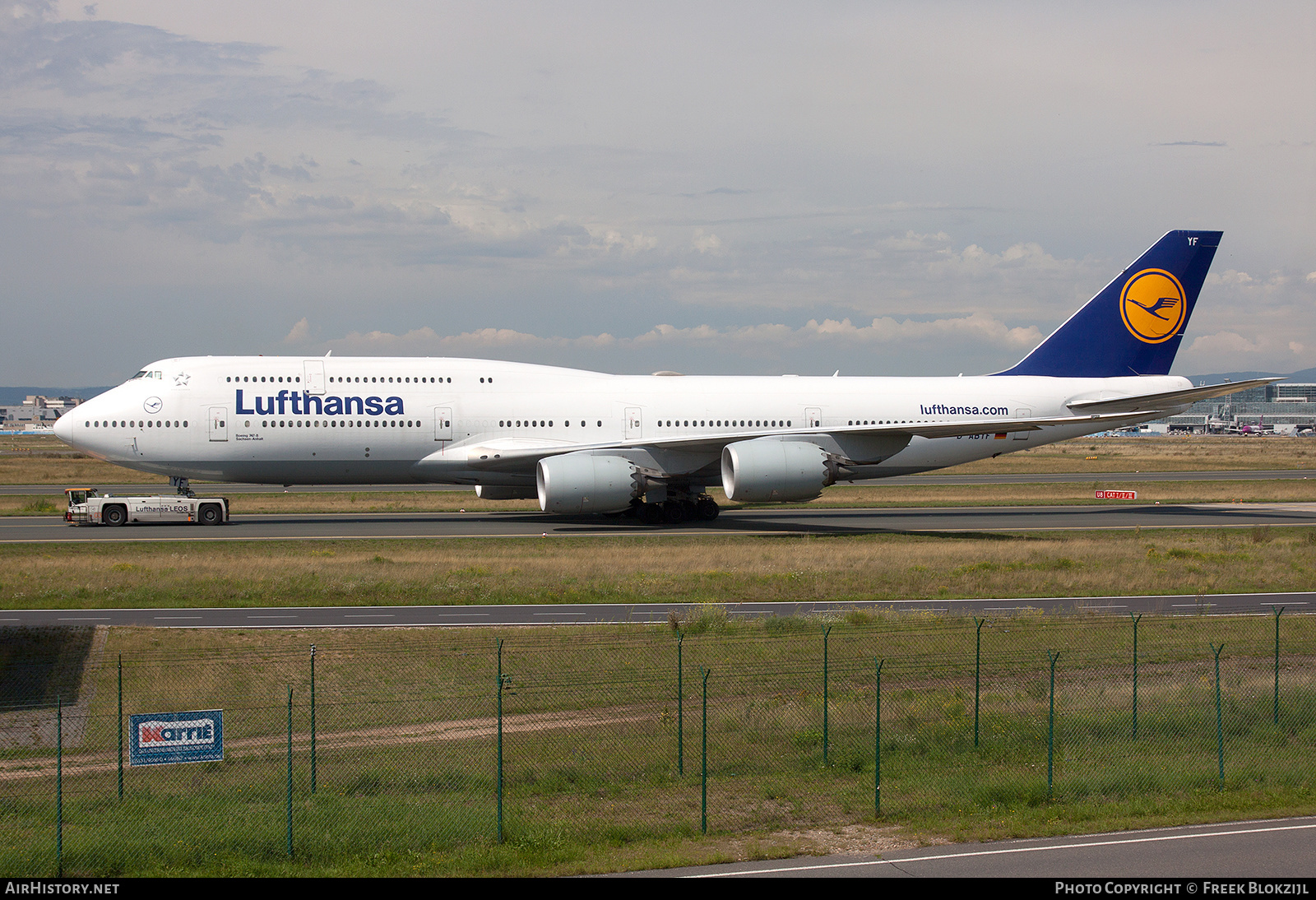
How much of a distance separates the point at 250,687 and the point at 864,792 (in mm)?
10244

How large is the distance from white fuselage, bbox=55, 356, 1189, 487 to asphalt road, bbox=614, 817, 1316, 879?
27.4m

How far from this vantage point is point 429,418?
133 feet

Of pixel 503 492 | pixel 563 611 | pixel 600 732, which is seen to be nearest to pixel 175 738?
pixel 600 732

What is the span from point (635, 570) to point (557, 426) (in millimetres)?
12932

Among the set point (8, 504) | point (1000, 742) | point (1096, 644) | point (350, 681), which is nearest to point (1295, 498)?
point (1096, 644)

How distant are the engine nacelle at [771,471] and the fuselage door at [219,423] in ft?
58.8

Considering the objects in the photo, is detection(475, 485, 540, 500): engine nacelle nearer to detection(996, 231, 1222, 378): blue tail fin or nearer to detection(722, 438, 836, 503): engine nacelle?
detection(722, 438, 836, 503): engine nacelle

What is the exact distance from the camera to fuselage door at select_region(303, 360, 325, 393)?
40156mm

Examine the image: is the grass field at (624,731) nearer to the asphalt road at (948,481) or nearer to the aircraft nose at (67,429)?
the aircraft nose at (67,429)

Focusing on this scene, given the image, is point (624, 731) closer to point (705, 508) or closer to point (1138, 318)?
point (705, 508)

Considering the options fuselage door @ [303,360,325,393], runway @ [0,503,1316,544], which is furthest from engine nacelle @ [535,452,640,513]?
fuselage door @ [303,360,325,393]

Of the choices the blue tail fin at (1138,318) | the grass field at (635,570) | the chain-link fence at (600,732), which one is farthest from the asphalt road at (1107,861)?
the blue tail fin at (1138,318)

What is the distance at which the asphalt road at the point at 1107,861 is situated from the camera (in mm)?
10789

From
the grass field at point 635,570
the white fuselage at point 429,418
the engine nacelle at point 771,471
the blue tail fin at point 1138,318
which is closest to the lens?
the grass field at point 635,570
